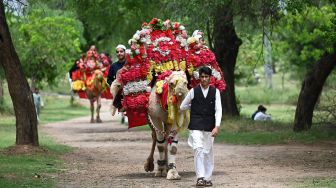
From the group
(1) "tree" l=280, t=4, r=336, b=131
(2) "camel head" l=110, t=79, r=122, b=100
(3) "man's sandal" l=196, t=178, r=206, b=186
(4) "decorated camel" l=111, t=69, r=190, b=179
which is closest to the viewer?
(3) "man's sandal" l=196, t=178, r=206, b=186

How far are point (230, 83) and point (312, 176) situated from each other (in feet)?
49.2

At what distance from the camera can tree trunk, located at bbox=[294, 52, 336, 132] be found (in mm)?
22922

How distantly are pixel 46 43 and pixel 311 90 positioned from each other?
768 inches

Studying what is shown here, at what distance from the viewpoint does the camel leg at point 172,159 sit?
14.3 m

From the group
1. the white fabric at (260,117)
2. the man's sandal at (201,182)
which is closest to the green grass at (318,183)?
the man's sandal at (201,182)

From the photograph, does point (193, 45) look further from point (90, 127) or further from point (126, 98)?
point (90, 127)

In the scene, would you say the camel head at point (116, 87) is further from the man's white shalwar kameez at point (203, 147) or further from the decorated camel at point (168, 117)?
the man's white shalwar kameez at point (203, 147)

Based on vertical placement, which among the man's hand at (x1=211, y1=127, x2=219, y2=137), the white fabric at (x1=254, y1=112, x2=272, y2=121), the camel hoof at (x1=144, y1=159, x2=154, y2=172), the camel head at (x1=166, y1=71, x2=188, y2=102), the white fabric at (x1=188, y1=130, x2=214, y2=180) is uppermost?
the camel head at (x1=166, y1=71, x2=188, y2=102)

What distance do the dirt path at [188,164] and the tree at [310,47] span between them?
106 inches

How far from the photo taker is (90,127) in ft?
102

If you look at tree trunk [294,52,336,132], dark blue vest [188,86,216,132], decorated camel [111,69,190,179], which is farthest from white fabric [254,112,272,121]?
dark blue vest [188,86,216,132]

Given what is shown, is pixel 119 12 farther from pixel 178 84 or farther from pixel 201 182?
pixel 201 182

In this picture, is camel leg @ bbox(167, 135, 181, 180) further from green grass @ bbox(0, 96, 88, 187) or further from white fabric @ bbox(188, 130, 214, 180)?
green grass @ bbox(0, 96, 88, 187)

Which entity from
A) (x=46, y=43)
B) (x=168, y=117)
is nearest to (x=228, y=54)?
(x=46, y=43)
